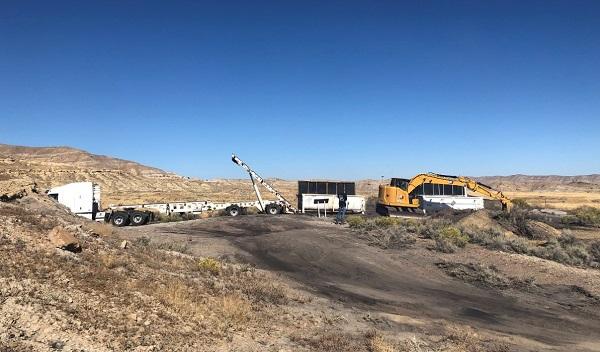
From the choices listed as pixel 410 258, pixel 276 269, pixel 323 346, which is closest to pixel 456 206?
pixel 410 258

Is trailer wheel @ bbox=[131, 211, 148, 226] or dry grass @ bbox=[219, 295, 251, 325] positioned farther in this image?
trailer wheel @ bbox=[131, 211, 148, 226]

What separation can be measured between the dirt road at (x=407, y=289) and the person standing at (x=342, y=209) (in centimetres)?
587

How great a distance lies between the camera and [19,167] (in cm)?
8100

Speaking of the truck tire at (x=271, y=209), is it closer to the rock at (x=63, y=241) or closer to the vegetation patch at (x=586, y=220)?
the vegetation patch at (x=586, y=220)

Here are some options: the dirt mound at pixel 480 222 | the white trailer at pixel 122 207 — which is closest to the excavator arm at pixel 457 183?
the dirt mound at pixel 480 222

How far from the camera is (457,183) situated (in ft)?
145

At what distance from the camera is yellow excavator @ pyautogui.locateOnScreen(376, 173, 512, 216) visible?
43.8 meters

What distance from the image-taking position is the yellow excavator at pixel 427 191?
144 feet

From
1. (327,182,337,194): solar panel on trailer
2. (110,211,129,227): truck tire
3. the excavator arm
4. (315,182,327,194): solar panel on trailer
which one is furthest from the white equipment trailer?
the excavator arm

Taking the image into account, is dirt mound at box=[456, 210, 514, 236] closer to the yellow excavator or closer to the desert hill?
the yellow excavator

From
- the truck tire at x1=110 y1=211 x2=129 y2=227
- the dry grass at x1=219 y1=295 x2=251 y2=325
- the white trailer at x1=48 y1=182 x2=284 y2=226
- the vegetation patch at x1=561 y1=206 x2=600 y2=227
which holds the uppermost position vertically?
the white trailer at x1=48 y1=182 x2=284 y2=226

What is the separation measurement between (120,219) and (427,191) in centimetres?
2725

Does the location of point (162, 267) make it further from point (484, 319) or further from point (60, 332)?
point (484, 319)

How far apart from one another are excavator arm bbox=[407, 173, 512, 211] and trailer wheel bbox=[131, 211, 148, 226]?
78.3ft
